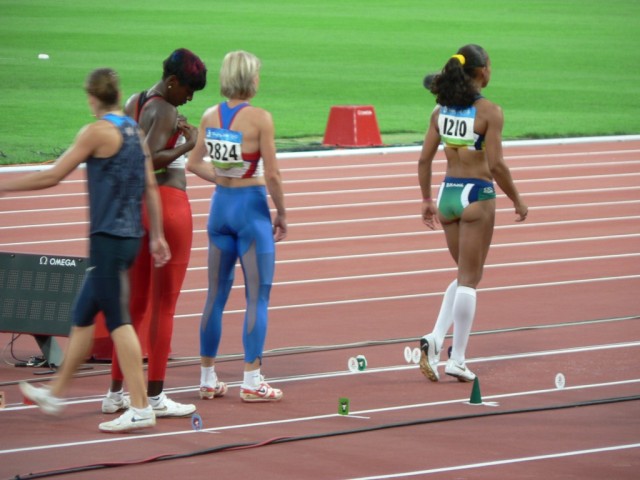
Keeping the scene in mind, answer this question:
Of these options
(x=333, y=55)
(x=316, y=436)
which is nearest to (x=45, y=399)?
(x=316, y=436)

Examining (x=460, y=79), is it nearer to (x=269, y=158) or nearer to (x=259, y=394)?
(x=269, y=158)

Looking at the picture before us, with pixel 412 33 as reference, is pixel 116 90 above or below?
below

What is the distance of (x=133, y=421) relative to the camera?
797 cm

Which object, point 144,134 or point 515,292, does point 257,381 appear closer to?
point 144,134

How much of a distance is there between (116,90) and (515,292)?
5.44 metres

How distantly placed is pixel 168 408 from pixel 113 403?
32cm

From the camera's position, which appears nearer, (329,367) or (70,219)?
(329,367)

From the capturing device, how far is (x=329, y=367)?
980 centimetres

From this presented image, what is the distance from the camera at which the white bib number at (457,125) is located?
30.5 feet

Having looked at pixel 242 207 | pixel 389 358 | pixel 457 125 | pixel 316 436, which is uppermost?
pixel 457 125

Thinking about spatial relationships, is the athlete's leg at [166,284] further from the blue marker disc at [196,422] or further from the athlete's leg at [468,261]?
the athlete's leg at [468,261]

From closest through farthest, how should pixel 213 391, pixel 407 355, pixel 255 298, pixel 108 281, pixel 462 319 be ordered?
pixel 108 281 → pixel 255 298 → pixel 213 391 → pixel 462 319 → pixel 407 355

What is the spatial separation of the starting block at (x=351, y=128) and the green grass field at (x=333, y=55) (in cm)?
44

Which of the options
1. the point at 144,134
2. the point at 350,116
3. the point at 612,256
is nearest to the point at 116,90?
the point at 144,134
